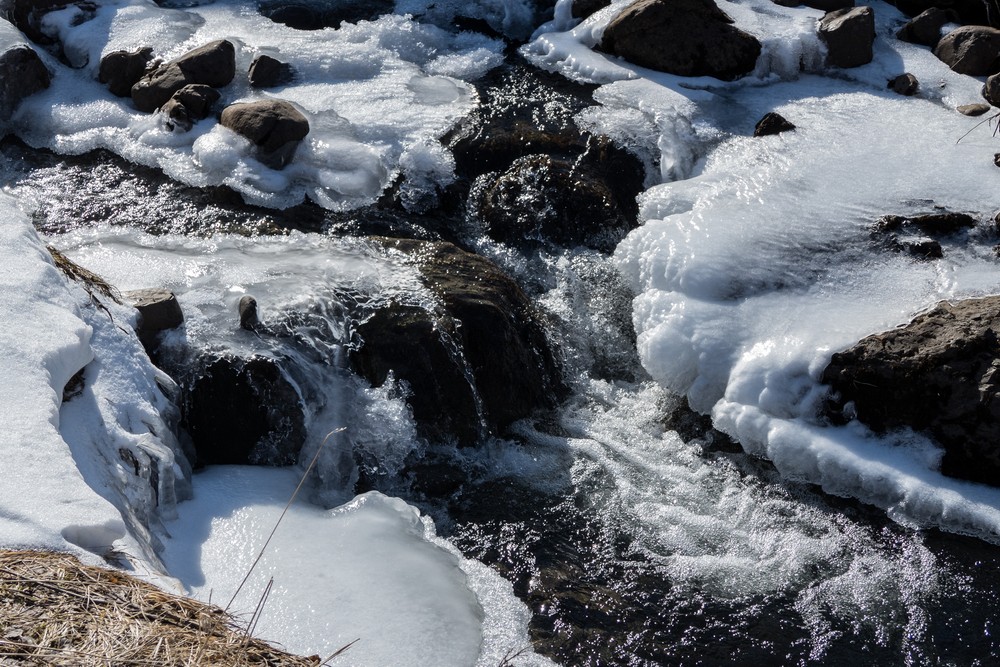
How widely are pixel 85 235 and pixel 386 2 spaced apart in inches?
174

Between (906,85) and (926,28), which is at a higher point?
(926,28)

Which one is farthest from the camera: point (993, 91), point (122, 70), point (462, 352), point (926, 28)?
point (926, 28)

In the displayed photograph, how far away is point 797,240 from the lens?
6305mm

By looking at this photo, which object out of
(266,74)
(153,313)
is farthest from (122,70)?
(153,313)

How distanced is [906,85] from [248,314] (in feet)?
18.2

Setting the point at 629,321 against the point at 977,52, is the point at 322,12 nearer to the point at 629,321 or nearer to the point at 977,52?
the point at 629,321

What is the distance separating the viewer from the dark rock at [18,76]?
25.0 ft

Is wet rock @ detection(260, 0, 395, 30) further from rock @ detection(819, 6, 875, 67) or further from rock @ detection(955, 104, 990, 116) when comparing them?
rock @ detection(955, 104, 990, 116)

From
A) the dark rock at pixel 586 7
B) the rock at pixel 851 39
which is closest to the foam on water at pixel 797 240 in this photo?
the rock at pixel 851 39

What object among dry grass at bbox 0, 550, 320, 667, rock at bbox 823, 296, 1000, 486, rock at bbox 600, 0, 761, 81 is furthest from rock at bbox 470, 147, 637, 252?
dry grass at bbox 0, 550, 320, 667

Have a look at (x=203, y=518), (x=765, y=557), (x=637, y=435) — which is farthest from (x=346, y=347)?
(x=765, y=557)

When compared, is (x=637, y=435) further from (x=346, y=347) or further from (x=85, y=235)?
(x=85, y=235)

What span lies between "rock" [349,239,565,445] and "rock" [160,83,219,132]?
87.7 inches

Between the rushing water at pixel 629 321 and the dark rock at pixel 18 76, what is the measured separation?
15 centimetres
